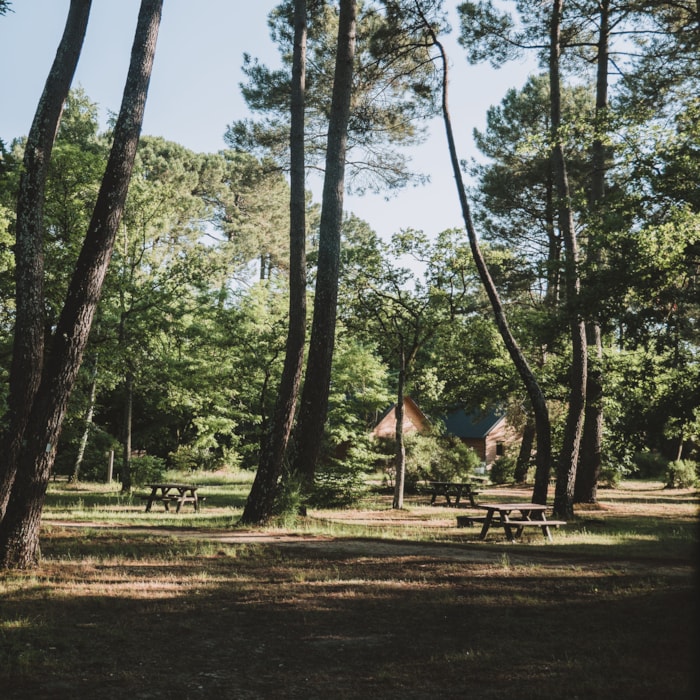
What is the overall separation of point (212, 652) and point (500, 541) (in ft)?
24.8

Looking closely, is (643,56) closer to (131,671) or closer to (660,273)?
(660,273)

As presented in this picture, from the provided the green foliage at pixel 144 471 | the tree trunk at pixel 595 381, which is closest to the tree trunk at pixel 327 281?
the tree trunk at pixel 595 381

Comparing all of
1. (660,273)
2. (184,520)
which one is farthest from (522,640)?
(184,520)

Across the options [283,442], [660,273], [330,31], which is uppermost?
[330,31]

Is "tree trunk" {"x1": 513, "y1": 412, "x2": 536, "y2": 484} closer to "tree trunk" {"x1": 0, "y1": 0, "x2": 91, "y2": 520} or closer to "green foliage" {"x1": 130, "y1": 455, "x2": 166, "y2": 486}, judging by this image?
"green foliage" {"x1": 130, "y1": 455, "x2": 166, "y2": 486}

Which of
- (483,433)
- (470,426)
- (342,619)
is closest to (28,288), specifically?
(342,619)

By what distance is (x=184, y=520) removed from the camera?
44.3 feet

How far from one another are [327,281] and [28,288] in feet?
21.1

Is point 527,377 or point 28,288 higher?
point 28,288

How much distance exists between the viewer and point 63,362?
779cm

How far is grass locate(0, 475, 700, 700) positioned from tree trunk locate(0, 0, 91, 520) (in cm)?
155

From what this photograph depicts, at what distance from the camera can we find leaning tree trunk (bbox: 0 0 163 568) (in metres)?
7.61

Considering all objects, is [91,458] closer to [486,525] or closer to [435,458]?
[435,458]

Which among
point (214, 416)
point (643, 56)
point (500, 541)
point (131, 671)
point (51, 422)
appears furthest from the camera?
point (214, 416)
